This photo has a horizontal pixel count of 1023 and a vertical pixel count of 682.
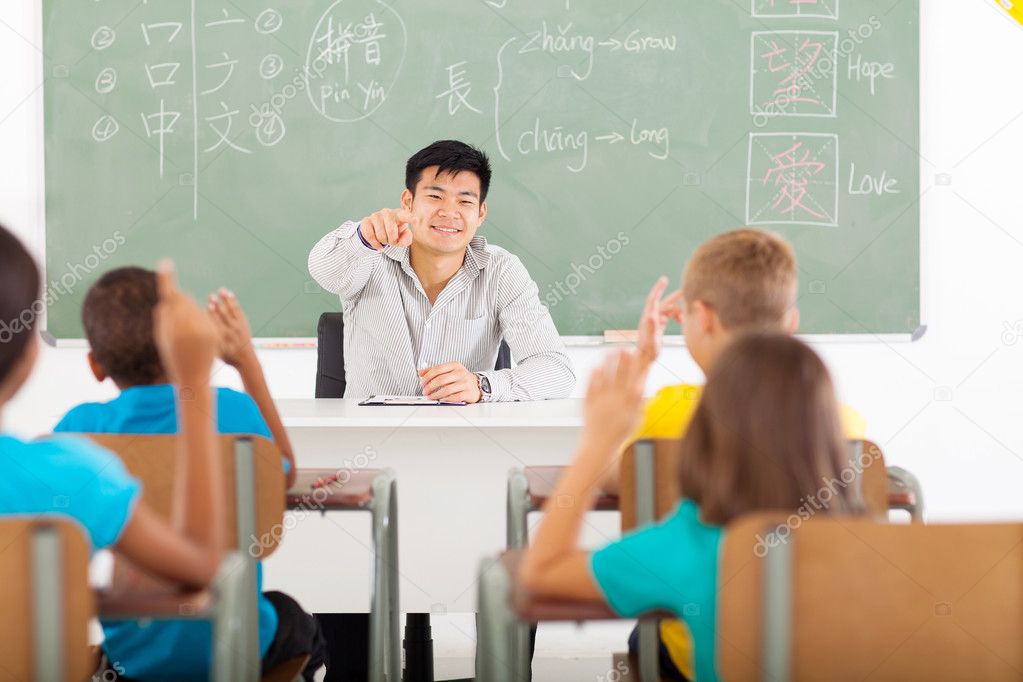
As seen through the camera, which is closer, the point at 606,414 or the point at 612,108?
the point at 606,414

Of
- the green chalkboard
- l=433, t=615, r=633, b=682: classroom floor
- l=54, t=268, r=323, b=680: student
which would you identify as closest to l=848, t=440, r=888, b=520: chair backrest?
l=54, t=268, r=323, b=680: student

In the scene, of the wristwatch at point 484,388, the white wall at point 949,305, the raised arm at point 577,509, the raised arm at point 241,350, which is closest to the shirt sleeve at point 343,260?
the wristwatch at point 484,388

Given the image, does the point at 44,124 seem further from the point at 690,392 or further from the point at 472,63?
the point at 690,392

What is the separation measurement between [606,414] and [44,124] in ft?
10.9

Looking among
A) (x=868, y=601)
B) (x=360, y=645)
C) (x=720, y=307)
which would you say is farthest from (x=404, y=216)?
(x=868, y=601)

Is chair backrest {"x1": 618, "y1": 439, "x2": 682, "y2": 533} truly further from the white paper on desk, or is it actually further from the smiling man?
the smiling man

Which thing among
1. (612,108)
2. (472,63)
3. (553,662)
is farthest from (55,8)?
(553,662)

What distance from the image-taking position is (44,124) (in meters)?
3.72

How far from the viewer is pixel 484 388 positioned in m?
2.90

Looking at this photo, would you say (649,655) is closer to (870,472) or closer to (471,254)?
(870,472)

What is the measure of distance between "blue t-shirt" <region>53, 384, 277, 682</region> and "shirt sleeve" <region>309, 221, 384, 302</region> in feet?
4.58

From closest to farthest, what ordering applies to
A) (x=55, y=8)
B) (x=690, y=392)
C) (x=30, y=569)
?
(x=30, y=569), (x=690, y=392), (x=55, y=8)

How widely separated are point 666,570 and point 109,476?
2.03 feet

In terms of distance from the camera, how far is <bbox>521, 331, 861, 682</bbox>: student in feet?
3.44
